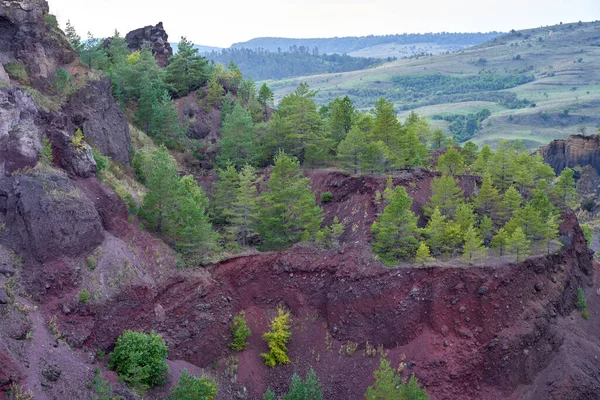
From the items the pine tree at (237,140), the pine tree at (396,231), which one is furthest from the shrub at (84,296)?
the pine tree at (237,140)

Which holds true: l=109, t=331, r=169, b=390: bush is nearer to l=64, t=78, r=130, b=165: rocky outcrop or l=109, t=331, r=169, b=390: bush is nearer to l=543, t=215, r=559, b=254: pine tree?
l=64, t=78, r=130, b=165: rocky outcrop

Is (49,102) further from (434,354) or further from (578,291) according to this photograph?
(578,291)

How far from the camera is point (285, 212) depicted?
129 feet

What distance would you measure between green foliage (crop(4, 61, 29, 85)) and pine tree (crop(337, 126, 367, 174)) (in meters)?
23.7

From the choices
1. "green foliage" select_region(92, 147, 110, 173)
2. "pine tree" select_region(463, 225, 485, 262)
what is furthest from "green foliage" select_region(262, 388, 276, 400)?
"green foliage" select_region(92, 147, 110, 173)

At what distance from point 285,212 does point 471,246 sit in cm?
1286

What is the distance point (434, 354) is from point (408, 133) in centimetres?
2257

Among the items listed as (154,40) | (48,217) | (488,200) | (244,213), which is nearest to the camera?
(48,217)

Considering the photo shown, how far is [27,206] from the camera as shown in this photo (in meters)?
29.5

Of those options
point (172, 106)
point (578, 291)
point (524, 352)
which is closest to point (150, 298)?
point (524, 352)

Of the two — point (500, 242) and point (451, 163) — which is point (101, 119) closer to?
point (451, 163)

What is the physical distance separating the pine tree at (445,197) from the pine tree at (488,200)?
1.84m

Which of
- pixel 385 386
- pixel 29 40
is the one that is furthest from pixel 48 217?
pixel 385 386

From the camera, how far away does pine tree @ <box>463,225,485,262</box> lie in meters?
35.5
